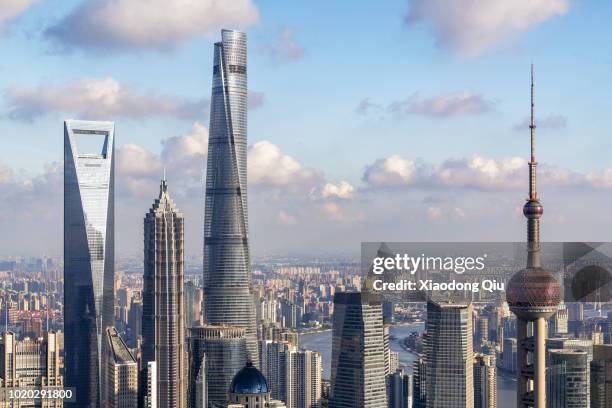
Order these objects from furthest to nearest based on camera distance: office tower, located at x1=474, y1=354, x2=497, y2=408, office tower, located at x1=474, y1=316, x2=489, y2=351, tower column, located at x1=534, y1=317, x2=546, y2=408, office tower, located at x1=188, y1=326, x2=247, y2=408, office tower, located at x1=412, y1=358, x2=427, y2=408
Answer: office tower, located at x1=188, y1=326, x2=247, y2=408 < office tower, located at x1=474, y1=316, x2=489, y2=351 < office tower, located at x1=474, y1=354, x2=497, y2=408 < office tower, located at x1=412, y1=358, x2=427, y2=408 < tower column, located at x1=534, y1=317, x2=546, y2=408

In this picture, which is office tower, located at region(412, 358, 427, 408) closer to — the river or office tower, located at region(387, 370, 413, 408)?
office tower, located at region(387, 370, 413, 408)

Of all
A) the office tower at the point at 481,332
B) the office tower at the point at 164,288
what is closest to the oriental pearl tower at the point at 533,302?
the office tower at the point at 481,332

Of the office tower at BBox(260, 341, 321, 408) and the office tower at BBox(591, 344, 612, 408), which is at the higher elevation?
the office tower at BBox(591, 344, 612, 408)

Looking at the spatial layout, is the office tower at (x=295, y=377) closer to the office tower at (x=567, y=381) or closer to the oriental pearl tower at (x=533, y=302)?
the office tower at (x=567, y=381)

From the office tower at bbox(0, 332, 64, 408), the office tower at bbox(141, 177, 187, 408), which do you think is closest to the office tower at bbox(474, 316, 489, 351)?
the office tower at bbox(141, 177, 187, 408)

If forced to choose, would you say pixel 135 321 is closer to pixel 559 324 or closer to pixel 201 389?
pixel 201 389

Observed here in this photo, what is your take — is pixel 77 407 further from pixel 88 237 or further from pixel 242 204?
pixel 242 204

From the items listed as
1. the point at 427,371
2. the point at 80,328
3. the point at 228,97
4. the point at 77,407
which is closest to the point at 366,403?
the point at 427,371
